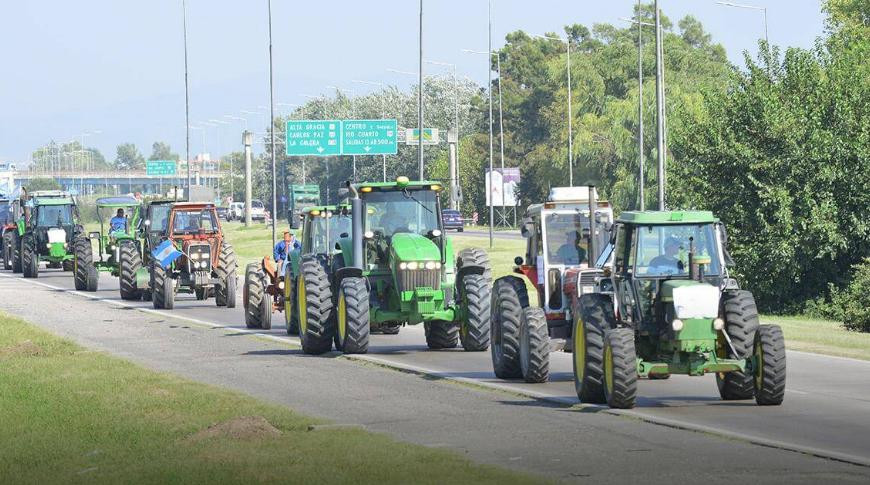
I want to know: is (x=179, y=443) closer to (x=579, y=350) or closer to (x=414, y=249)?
(x=579, y=350)

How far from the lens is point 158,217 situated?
41969mm

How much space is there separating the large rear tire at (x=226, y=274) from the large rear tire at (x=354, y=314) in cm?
1320

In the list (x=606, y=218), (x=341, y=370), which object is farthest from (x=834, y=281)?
(x=341, y=370)

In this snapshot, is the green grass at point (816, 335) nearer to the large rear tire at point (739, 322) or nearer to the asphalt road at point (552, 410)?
the asphalt road at point (552, 410)

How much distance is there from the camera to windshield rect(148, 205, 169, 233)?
137 feet

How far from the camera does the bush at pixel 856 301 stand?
38812mm

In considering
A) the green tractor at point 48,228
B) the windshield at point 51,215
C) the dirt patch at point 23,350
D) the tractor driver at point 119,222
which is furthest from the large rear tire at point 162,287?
the windshield at point 51,215

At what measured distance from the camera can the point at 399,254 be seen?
2592cm

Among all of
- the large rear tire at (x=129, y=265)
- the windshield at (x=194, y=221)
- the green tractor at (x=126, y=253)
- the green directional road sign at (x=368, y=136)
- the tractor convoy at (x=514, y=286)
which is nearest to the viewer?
the tractor convoy at (x=514, y=286)

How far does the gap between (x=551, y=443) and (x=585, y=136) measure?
7940cm

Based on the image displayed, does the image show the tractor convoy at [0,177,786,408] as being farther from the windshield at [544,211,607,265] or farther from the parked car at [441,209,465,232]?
the parked car at [441,209,465,232]

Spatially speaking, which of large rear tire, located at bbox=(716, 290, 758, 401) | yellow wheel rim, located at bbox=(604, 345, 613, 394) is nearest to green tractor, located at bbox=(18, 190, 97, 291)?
yellow wheel rim, located at bbox=(604, 345, 613, 394)

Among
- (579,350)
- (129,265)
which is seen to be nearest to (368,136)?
(129,265)

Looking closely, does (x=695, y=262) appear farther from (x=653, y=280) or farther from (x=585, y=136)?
(x=585, y=136)
